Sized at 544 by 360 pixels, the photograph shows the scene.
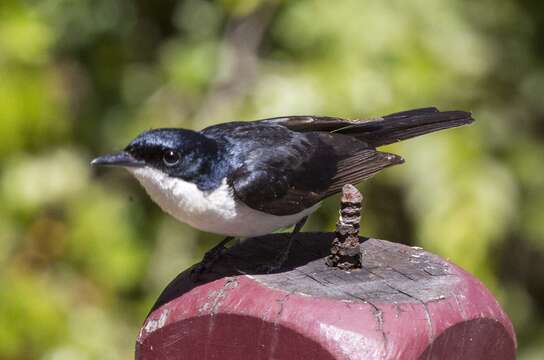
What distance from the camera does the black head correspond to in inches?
124

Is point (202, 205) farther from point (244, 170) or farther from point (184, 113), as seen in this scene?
point (184, 113)

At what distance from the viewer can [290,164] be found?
343 centimetres

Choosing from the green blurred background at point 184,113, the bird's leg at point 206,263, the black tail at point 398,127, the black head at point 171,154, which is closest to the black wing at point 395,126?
the black tail at point 398,127

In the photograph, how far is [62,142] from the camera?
214 inches

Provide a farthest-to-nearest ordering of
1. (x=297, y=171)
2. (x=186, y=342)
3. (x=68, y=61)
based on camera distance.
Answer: (x=68, y=61)
(x=297, y=171)
(x=186, y=342)

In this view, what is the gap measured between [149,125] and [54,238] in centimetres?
75

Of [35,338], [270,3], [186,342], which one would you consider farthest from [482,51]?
[186,342]

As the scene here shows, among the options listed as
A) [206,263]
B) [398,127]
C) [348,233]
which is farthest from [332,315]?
[398,127]

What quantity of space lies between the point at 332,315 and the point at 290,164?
1.03m

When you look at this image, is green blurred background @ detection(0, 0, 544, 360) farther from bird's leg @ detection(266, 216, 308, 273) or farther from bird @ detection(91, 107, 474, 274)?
bird's leg @ detection(266, 216, 308, 273)

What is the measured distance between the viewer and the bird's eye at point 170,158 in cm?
322

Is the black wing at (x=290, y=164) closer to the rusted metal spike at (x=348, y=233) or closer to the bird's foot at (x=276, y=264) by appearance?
→ the bird's foot at (x=276, y=264)

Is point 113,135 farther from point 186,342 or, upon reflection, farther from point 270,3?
point 186,342

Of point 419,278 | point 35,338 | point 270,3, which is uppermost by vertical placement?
point 270,3
